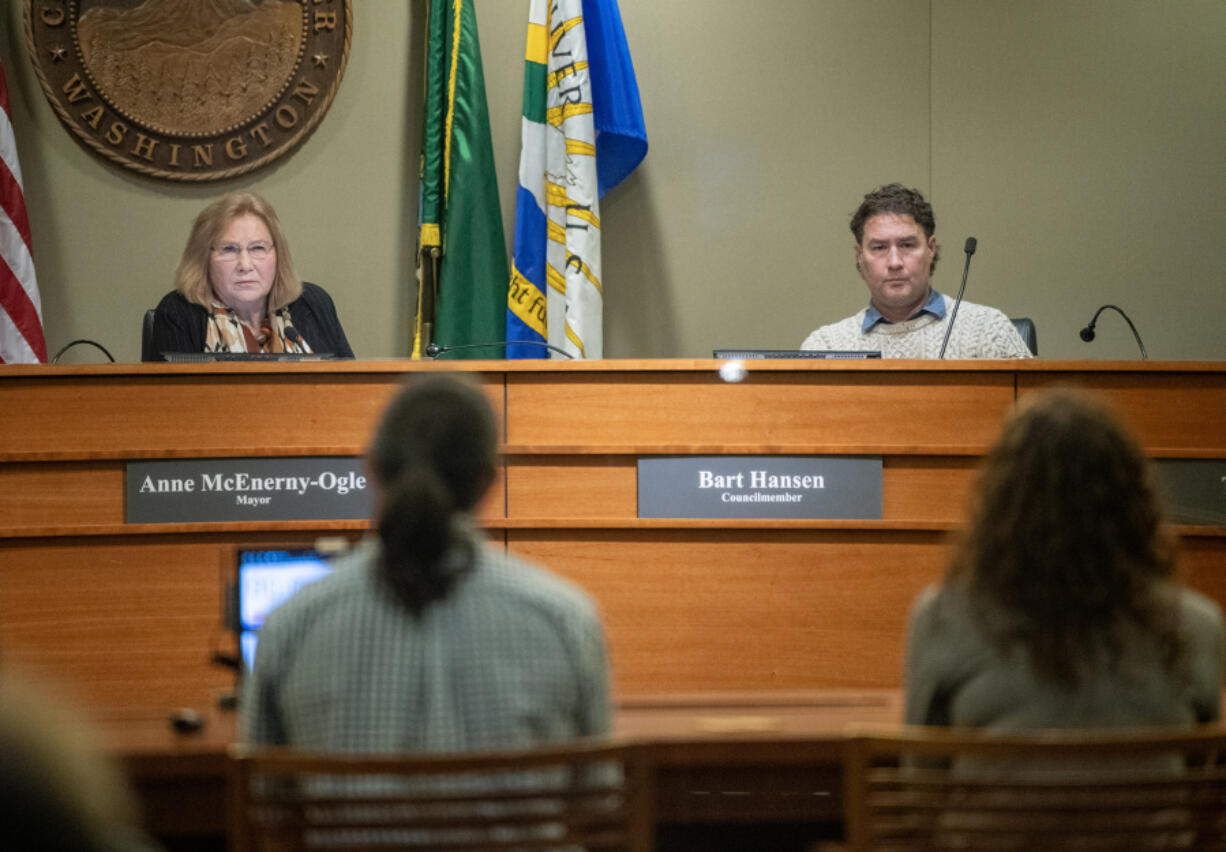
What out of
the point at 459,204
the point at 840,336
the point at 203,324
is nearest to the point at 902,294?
the point at 840,336

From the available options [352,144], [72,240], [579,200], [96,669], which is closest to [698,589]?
[96,669]

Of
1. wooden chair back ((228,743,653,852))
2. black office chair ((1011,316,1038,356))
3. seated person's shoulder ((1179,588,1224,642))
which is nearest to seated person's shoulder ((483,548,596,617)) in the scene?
wooden chair back ((228,743,653,852))

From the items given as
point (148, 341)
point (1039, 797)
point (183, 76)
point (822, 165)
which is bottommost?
point (1039, 797)

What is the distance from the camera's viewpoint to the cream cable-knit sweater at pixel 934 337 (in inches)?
146

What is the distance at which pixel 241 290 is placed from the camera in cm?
389

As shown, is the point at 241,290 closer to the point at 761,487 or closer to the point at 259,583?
the point at 761,487

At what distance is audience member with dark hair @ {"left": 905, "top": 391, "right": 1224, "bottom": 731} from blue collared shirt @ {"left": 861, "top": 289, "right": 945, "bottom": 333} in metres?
2.56

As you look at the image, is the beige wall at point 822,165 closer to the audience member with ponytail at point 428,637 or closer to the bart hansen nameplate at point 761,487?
the bart hansen nameplate at point 761,487

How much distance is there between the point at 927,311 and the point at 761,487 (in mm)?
1291

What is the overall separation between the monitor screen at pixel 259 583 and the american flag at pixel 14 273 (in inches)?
116

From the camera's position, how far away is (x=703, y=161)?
5.11 metres

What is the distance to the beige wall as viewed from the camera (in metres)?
5.03

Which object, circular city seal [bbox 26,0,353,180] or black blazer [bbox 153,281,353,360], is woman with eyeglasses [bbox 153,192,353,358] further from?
circular city seal [bbox 26,0,353,180]

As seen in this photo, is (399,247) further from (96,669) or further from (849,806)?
(849,806)
